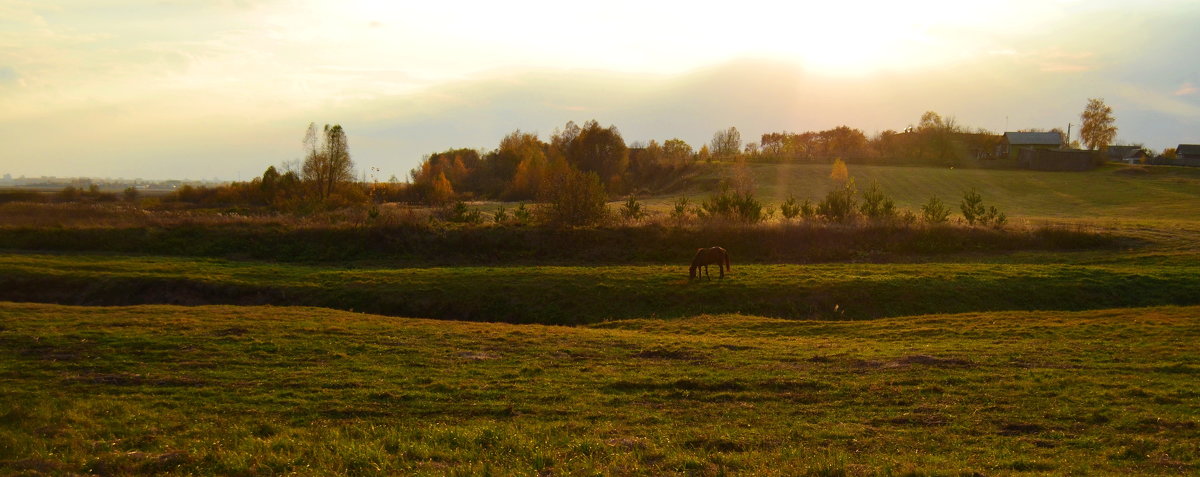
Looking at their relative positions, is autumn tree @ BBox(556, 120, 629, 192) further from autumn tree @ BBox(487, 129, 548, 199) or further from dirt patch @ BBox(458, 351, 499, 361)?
dirt patch @ BBox(458, 351, 499, 361)

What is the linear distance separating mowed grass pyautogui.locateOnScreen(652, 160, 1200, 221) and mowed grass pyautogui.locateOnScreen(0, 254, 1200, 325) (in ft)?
123

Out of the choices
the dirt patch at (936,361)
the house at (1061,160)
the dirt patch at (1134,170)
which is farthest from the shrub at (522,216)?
the dirt patch at (1134,170)

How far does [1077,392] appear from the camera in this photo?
13391 mm

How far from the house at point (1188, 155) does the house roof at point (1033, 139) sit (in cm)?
1832

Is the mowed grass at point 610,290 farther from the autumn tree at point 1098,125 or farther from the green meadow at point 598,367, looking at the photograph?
the autumn tree at point 1098,125

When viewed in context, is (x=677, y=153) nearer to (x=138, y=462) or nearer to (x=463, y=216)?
(x=463, y=216)

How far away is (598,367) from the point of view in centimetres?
1636

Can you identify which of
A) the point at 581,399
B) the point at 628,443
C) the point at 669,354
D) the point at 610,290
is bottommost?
the point at 610,290

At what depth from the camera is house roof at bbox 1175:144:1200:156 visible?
133m

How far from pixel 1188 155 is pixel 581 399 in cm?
16109

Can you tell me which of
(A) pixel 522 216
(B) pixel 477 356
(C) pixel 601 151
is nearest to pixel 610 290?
(B) pixel 477 356

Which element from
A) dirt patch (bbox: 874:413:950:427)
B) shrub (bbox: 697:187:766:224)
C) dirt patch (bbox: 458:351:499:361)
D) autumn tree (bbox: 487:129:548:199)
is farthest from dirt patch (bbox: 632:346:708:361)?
autumn tree (bbox: 487:129:548:199)

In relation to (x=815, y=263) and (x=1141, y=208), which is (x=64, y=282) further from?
(x=1141, y=208)

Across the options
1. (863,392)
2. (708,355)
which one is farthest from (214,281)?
(863,392)
